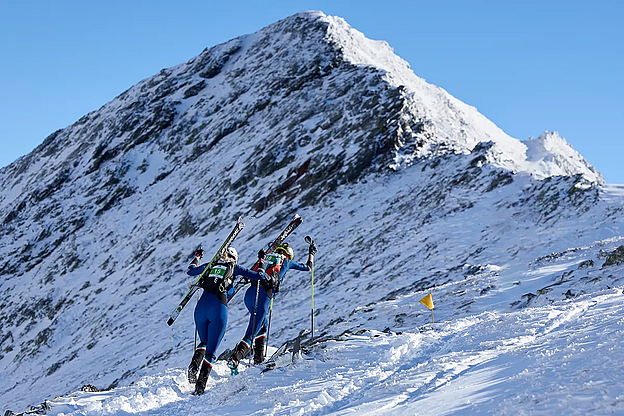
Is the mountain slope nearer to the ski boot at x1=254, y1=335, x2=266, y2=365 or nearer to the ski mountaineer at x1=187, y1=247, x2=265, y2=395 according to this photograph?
the ski boot at x1=254, y1=335, x2=266, y2=365

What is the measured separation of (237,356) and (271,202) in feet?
74.7

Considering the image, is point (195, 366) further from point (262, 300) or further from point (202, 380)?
point (262, 300)

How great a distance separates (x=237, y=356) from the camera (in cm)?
906

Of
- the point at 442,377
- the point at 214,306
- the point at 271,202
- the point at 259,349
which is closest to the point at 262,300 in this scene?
the point at 259,349

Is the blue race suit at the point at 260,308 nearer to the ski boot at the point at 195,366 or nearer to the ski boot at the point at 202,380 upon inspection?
the ski boot at the point at 195,366

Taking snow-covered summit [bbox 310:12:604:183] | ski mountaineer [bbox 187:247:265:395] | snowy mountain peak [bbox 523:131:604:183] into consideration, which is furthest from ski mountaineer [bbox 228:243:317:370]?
snowy mountain peak [bbox 523:131:604:183]

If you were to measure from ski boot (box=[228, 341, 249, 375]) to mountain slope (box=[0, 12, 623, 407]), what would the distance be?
373 cm

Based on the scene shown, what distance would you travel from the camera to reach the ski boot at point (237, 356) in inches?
351

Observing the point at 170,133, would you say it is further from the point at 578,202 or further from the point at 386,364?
the point at 386,364

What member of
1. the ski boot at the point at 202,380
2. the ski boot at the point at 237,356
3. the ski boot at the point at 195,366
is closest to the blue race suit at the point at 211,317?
the ski boot at the point at 195,366

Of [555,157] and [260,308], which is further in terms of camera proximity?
[555,157]

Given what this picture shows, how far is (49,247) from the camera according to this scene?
1681 inches

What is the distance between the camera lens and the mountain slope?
1906 cm

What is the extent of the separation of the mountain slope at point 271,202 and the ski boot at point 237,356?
3.73 meters
